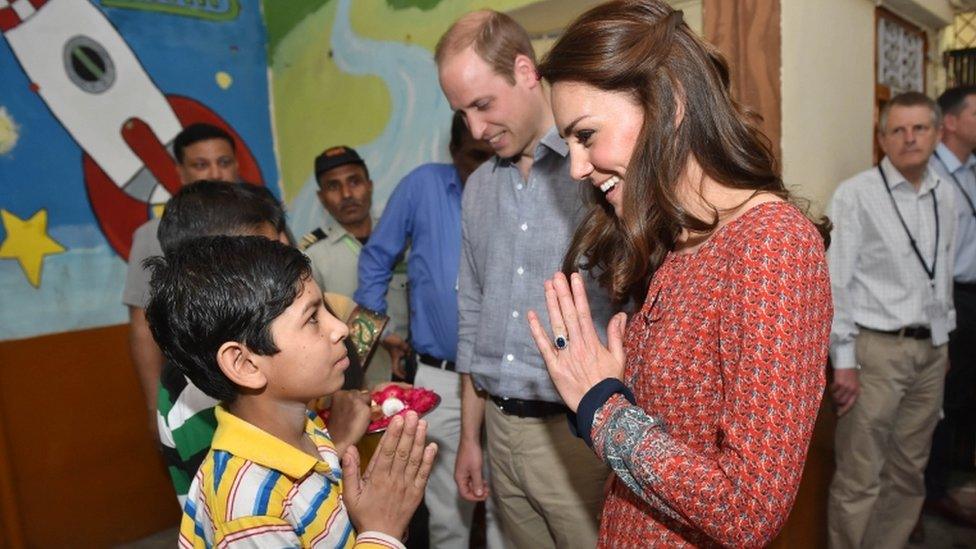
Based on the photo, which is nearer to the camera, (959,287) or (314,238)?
(959,287)

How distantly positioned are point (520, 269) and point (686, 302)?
75 centimetres

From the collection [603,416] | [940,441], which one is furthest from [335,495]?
[940,441]

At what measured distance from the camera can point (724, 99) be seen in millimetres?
1015

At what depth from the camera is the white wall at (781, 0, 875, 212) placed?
89.0 inches

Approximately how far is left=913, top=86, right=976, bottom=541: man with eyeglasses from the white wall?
Answer: 80cm

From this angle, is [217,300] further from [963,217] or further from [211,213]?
[963,217]

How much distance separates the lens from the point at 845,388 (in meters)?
2.63

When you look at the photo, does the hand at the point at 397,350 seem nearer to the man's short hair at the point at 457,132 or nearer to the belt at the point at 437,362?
the belt at the point at 437,362

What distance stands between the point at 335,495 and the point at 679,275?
28.4 inches

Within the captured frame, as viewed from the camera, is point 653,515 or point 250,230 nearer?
point 653,515

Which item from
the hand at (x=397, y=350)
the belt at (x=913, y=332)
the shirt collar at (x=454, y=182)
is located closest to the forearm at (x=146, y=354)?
the hand at (x=397, y=350)

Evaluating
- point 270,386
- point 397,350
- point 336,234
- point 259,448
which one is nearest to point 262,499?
point 259,448

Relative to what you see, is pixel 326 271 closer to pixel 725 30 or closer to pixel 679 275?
pixel 725 30

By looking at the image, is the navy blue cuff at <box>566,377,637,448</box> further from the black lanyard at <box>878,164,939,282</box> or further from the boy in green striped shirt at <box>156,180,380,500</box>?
the black lanyard at <box>878,164,939,282</box>
